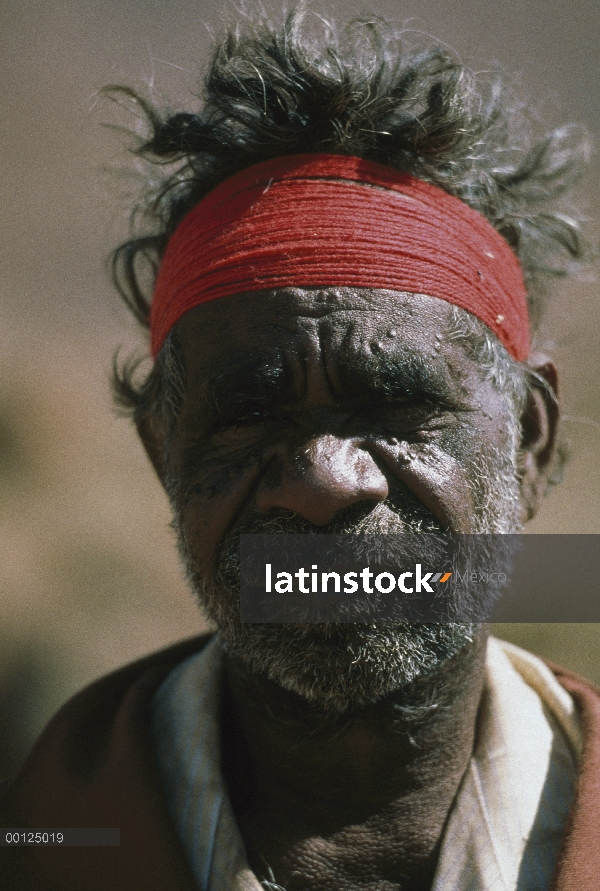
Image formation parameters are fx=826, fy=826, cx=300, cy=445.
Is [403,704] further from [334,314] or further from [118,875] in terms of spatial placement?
[334,314]

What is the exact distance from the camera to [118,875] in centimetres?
173

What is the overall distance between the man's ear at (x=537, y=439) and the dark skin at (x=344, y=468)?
25 cm

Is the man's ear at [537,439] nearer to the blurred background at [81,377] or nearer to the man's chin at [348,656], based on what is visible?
the man's chin at [348,656]

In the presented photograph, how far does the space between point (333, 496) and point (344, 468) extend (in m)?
0.07

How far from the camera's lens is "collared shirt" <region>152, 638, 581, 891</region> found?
174 centimetres

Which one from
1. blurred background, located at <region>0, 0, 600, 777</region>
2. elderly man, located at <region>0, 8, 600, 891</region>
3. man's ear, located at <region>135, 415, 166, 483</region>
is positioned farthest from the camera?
blurred background, located at <region>0, 0, 600, 777</region>

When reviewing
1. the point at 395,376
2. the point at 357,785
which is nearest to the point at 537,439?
the point at 395,376

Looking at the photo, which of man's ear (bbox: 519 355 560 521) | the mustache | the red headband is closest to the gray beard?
the mustache

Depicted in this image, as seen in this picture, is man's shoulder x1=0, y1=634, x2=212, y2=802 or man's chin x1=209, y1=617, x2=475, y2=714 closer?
man's chin x1=209, y1=617, x2=475, y2=714

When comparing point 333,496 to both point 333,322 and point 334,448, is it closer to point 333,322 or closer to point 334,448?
point 334,448

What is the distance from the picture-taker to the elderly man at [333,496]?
1.74 metres

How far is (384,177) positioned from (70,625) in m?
3.07

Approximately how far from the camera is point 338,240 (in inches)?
71.7

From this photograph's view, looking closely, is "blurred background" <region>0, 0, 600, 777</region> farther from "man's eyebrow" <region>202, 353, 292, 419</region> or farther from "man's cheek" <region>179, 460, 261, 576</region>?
"man's eyebrow" <region>202, 353, 292, 419</region>
